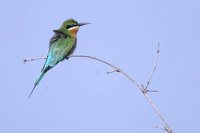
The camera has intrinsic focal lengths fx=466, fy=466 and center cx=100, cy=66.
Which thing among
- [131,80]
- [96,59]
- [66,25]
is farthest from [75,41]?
[131,80]

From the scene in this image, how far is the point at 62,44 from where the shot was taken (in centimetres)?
498

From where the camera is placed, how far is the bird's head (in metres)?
5.27

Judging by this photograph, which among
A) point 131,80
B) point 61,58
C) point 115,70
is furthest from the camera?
point 61,58

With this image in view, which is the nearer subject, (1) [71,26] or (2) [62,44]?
(2) [62,44]

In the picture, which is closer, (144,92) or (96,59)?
(144,92)

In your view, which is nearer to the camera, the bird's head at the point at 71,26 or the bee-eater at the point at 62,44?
the bee-eater at the point at 62,44

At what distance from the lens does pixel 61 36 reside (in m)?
5.11

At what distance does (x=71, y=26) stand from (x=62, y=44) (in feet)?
1.33

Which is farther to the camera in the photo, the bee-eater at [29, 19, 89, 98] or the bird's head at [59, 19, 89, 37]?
the bird's head at [59, 19, 89, 37]

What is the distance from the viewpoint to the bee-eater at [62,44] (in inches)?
178

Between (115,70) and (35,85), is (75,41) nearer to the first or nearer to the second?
(35,85)

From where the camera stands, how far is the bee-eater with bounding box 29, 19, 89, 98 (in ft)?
14.9

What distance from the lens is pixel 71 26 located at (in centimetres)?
532

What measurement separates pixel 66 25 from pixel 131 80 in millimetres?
2803
